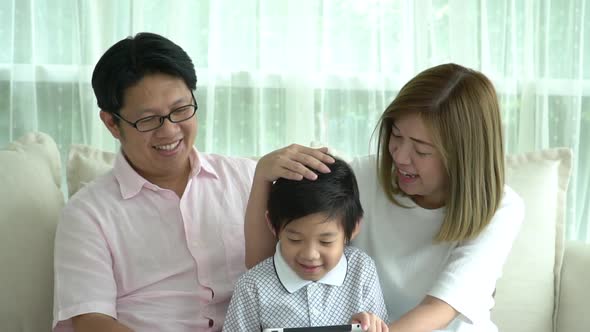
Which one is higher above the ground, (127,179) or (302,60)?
(302,60)

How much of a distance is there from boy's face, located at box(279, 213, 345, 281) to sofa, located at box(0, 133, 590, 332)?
0.75 metres

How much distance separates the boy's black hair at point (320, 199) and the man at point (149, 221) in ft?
0.84

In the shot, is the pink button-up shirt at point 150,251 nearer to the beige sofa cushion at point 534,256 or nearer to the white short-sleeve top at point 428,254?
the white short-sleeve top at point 428,254

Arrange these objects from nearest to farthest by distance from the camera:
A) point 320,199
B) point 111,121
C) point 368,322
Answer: point 368,322
point 320,199
point 111,121

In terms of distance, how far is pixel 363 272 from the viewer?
1713 millimetres

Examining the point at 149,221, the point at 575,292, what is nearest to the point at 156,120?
the point at 149,221

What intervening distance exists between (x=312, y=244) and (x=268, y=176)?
212mm

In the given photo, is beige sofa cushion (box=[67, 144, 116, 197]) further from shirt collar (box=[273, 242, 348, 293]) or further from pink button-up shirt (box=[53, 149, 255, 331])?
shirt collar (box=[273, 242, 348, 293])

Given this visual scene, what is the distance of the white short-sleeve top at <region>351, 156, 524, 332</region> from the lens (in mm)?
1688

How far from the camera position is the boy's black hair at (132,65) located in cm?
172

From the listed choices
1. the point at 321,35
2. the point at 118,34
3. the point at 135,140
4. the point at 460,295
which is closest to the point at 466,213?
the point at 460,295

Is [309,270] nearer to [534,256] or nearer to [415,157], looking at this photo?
[415,157]

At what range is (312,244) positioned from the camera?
1597 mm

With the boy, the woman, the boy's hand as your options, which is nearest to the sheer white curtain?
the woman
